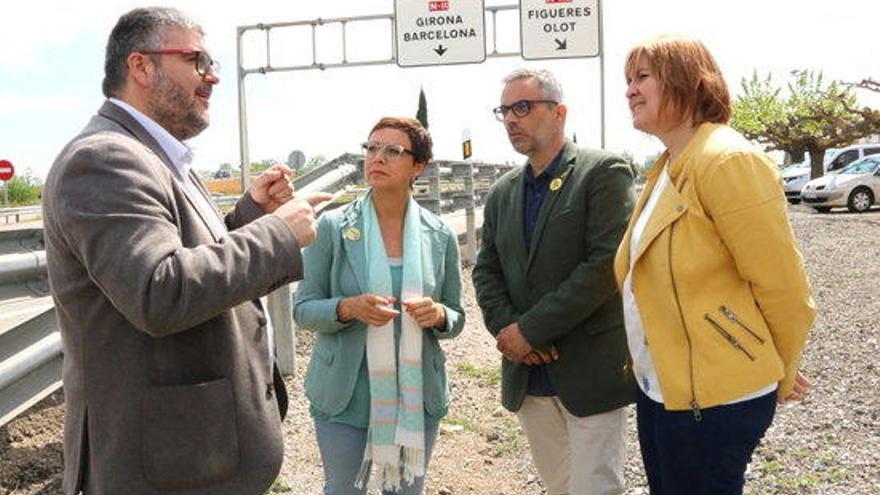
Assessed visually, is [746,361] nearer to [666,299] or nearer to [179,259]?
[666,299]

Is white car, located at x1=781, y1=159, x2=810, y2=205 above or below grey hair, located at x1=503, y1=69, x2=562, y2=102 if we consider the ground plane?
below

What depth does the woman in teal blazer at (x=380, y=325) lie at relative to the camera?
10.7 feet

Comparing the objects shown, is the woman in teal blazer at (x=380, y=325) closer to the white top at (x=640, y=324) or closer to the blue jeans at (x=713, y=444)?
the white top at (x=640, y=324)

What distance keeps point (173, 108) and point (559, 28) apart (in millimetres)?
10749

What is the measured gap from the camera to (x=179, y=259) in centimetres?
190

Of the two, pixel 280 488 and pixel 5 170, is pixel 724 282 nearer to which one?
pixel 280 488

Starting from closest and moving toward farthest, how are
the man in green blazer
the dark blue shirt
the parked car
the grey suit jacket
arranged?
the grey suit jacket, the man in green blazer, the dark blue shirt, the parked car

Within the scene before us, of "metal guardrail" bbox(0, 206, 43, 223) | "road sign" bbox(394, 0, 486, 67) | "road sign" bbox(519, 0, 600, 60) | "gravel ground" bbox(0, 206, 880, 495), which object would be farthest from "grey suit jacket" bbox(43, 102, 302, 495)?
"metal guardrail" bbox(0, 206, 43, 223)

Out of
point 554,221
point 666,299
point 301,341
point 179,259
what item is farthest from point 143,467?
point 301,341

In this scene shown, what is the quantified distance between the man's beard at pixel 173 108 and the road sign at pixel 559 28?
10.4 metres

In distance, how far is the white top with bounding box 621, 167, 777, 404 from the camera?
8.84ft

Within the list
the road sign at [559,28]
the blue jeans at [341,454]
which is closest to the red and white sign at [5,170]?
the road sign at [559,28]

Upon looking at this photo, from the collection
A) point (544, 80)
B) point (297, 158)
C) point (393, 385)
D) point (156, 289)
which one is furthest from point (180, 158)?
point (297, 158)

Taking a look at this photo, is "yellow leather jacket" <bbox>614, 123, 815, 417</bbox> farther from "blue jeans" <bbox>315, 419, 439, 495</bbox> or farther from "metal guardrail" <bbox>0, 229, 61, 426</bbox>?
"metal guardrail" <bbox>0, 229, 61, 426</bbox>
